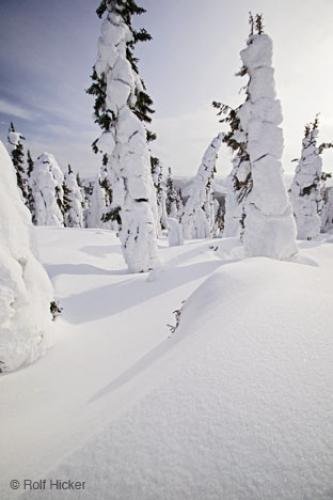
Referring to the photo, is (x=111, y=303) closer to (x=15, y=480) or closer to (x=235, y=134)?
(x=15, y=480)

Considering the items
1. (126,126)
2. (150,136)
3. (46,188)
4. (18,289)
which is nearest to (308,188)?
(150,136)

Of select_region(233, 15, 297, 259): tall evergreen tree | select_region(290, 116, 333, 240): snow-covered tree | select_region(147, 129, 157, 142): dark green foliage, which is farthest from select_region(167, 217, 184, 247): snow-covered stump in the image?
select_region(290, 116, 333, 240): snow-covered tree

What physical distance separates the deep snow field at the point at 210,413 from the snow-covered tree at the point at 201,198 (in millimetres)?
18194

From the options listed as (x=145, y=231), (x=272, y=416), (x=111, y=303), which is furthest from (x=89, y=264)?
(x=272, y=416)

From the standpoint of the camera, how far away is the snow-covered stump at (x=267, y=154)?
6.61 m

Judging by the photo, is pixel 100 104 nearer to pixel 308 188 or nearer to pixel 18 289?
pixel 18 289

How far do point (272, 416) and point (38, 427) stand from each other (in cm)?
164

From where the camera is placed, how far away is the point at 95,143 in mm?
7125

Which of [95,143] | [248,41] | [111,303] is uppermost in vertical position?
[248,41]

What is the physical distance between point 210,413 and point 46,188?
22592 millimetres

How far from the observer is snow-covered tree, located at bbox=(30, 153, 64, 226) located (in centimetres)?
1947

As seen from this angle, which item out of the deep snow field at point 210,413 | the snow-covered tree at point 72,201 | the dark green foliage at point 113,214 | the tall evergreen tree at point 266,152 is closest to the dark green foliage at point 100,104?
the dark green foliage at point 113,214

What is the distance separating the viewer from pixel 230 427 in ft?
2.91

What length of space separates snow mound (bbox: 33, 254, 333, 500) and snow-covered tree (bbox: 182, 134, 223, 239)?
19.3 m
